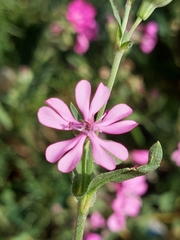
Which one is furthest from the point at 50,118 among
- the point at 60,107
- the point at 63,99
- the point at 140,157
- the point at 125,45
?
the point at 63,99

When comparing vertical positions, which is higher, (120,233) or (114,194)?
(114,194)

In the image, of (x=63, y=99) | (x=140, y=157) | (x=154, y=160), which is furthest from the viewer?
(x=63, y=99)

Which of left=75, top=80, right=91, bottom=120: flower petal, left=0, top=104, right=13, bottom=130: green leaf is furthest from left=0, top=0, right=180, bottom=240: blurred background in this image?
left=75, top=80, right=91, bottom=120: flower petal

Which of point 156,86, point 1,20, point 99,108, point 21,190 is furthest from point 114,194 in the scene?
point 99,108

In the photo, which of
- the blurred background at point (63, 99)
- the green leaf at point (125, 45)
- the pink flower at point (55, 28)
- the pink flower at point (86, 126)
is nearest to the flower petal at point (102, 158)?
the pink flower at point (86, 126)

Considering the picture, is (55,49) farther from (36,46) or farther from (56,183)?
(56,183)

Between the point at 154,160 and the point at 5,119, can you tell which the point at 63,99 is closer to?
the point at 5,119
